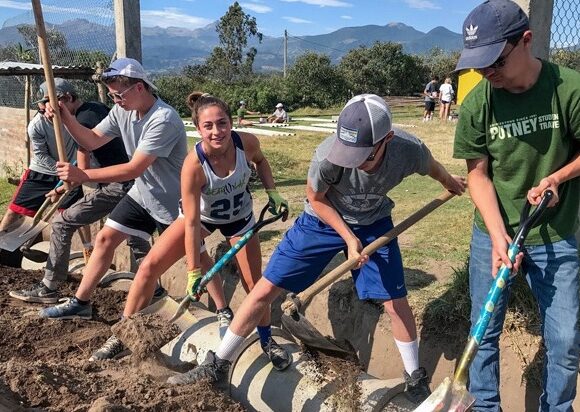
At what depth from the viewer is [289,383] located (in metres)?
3.28

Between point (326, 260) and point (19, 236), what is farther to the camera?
point (19, 236)

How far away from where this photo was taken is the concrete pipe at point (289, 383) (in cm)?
305

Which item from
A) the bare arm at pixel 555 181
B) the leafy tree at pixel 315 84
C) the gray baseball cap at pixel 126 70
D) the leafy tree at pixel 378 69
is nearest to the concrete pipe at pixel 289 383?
the bare arm at pixel 555 181

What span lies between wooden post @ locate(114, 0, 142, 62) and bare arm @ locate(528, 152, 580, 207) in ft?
17.3

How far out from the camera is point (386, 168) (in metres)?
3.02

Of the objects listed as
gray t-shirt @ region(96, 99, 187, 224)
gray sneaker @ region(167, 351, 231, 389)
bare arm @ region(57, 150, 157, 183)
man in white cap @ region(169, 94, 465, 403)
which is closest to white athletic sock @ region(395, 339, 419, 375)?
man in white cap @ region(169, 94, 465, 403)

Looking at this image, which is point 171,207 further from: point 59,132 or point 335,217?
point 335,217

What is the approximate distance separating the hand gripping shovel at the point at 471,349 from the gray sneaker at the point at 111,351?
2.24m

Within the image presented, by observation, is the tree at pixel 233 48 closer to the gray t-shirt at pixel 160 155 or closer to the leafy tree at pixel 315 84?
the leafy tree at pixel 315 84

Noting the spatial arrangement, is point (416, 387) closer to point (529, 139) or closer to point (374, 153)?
point (374, 153)

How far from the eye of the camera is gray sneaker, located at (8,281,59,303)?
16.5 ft

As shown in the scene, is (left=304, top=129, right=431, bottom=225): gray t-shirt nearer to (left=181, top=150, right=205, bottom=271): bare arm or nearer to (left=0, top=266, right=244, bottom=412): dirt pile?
(left=181, top=150, right=205, bottom=271): bare arm

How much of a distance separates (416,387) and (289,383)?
2.31ft

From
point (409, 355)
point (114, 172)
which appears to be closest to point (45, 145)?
point (114, 172)
